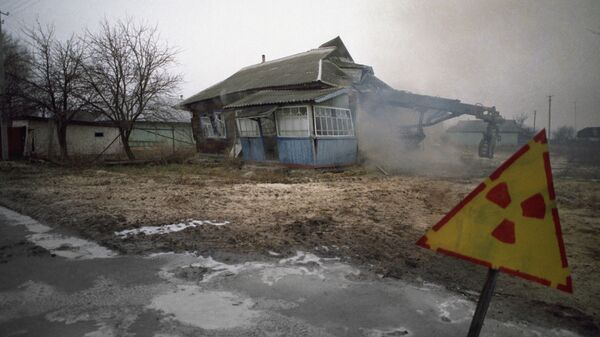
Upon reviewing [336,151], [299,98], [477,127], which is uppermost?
[477,127]

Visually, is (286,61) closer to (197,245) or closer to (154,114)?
(154,114)

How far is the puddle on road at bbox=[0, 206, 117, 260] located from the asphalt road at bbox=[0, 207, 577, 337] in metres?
0.04

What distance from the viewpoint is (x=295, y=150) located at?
1287 centimetres

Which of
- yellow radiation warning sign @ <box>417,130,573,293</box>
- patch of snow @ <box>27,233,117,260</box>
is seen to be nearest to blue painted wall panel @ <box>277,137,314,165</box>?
patch of snow @ <box>27,233,117,260</box>

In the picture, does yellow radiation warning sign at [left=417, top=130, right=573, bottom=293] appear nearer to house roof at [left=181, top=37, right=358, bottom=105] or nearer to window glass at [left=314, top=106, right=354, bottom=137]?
window glass at [left=314, top=106, right=354, bottom=137]

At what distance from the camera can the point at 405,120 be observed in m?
16.8

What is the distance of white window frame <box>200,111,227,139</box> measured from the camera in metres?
18.2

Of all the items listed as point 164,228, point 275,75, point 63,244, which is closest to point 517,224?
point 164,228

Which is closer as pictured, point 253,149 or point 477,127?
point 253,149

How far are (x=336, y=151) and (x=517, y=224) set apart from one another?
11478 mm

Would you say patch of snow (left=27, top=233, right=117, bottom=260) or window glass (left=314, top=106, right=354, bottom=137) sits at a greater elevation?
window glass (left=314, top=106, right=354, bottom=137)

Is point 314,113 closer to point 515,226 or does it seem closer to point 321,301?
point 321,301

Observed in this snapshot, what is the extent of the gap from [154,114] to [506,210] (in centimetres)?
1970

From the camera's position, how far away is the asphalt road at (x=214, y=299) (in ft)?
7.82
